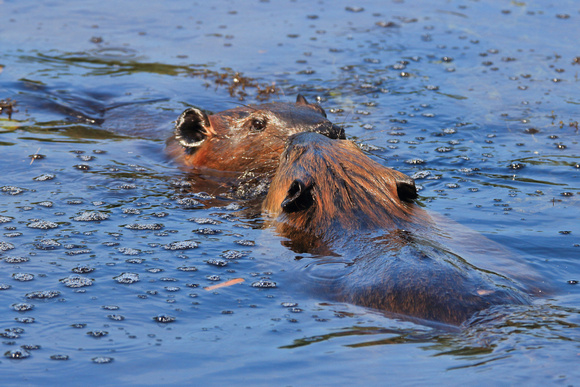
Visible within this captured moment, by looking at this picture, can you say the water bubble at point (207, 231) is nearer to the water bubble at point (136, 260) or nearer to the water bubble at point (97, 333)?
the water bubble at point (136, 260)

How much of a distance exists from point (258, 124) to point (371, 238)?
3181 millimetres

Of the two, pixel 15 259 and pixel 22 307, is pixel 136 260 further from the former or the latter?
pixel 22 307

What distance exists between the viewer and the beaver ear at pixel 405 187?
5.70m

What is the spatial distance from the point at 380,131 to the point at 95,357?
5.49m

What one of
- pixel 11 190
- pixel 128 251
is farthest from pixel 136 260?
pixel 11 190

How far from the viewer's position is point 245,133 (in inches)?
315

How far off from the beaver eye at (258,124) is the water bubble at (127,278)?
3006 millimetres

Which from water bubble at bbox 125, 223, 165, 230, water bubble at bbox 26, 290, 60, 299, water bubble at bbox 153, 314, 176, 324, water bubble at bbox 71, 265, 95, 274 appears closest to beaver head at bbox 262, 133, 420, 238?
water bubble at bbox 125, 223, 165, 230

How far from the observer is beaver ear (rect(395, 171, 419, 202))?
5703 millimetres

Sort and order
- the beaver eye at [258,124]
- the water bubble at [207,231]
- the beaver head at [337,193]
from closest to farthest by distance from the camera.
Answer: the beaver head at [337,193] < the water bubble at [207,231] < the beaver eye at [258,124]

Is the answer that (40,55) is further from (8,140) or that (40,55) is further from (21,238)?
(21,238)

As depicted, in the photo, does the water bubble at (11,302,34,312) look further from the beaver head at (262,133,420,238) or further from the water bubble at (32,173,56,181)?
the water bubble at (32,173,56,181)

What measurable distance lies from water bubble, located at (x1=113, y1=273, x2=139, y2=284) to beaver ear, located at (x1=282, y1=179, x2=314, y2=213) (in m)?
1.19

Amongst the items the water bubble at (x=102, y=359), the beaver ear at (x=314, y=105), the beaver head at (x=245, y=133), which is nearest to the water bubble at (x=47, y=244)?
the water bubble at (x=102, y=359)
